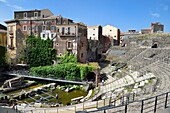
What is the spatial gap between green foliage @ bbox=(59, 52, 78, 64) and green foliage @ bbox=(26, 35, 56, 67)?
77.6 inches

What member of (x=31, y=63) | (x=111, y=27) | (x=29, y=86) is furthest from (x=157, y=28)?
(x=29, y=86)

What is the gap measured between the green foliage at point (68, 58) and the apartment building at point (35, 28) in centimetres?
166

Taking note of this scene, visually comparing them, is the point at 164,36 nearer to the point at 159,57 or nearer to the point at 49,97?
the point at 159,57

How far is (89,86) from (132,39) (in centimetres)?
2312

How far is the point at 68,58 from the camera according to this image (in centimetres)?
3772

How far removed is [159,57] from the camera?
100 feet

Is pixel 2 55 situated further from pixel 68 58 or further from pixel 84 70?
pixel 84 70

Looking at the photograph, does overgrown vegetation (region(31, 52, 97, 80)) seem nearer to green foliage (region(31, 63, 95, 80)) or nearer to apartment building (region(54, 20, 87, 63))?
green foliage (region(31, 63, 95, 80))

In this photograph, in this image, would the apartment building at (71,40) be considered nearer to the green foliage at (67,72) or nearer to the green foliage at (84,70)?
the green foliage at (67,72)

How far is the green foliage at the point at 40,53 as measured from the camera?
127ft

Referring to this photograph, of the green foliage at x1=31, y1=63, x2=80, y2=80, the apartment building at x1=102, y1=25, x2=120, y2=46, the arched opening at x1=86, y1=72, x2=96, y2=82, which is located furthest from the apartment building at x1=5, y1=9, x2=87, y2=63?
the apartment building at x1=102, y1=25, x2=120, y2=46

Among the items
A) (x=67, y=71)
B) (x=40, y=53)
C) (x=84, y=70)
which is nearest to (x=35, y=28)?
(x=40, y=53)

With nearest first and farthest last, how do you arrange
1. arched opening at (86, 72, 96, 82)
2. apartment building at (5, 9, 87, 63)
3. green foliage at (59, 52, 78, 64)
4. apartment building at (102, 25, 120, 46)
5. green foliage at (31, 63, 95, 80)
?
1. green foliage at (31, 63, 95, 80)
2. arched opening at (86, 72, 96, 82)
3. green foliage at (59, 52, 78, 64)
4. apartment building at (5, 9, 87, 63)
5. apartment building at (102, 25, 120, 46)

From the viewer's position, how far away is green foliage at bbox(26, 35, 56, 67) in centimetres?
3881
